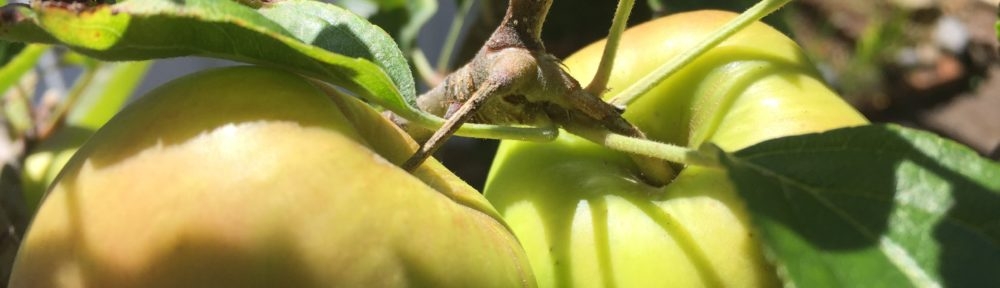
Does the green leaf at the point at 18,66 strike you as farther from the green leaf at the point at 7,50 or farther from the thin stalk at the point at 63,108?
the green leaf at the point at 7,50

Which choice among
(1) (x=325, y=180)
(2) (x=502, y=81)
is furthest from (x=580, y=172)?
(1) (x=325, y=180)

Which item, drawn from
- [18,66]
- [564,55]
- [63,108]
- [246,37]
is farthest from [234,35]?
[564,55]

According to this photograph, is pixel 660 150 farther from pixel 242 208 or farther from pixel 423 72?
pixel 423 72

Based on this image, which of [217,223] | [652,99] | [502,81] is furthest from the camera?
[652,99]

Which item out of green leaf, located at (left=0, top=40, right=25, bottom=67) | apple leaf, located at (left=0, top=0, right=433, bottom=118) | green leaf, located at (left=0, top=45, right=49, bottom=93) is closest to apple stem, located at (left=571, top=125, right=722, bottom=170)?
apple leaf, located at (left=0, top=0, right=433, bottom=118)

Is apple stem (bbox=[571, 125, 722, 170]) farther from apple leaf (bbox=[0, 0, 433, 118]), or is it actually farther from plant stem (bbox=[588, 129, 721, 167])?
apple leaf (bbox=[0, 0, 433, 118])

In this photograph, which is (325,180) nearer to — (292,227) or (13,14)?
(292,227)

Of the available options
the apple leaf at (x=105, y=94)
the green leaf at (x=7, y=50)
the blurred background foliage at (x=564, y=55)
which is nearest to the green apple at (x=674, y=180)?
the blurred background foliage at (x=564, y=55)
